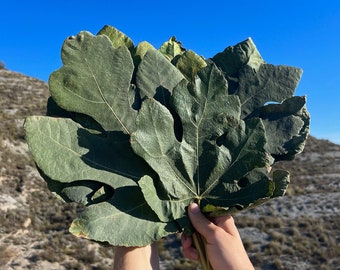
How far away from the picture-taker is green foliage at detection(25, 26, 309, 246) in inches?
49.0

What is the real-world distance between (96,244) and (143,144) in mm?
9755

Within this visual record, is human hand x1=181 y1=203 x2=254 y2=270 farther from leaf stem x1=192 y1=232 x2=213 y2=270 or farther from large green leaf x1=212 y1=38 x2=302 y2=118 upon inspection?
large green leaf x1=212 y1=38 x2=302 y2=118

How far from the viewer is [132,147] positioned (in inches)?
48.4

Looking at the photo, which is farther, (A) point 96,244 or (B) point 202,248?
(A) point 96,244

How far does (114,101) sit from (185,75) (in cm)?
29

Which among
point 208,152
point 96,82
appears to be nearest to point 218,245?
point 208,152

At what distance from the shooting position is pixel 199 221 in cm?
130

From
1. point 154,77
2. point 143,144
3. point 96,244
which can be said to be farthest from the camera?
point 96,244

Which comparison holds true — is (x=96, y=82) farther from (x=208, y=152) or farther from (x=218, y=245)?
(x=218, y=245)

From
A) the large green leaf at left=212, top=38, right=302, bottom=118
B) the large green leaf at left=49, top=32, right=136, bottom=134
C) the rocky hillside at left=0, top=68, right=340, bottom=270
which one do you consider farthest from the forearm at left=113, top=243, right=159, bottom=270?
the rocky hillside at left=0, top=68, right=340, bottom=270

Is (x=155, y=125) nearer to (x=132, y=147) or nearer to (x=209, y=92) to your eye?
(x=132, y=147)

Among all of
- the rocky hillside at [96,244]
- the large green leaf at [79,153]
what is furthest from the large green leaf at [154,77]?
the rocky hillside at [96,244]

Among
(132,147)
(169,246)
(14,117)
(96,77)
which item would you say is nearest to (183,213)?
(132,147)

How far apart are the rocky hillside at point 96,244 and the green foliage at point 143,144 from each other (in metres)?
8.63
